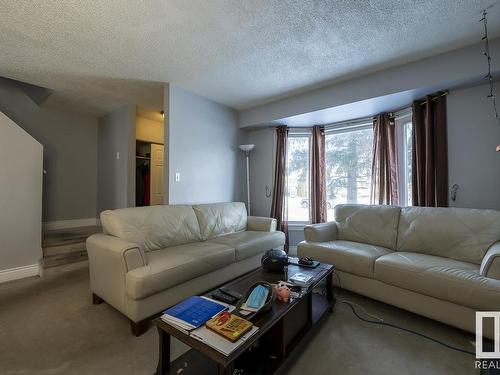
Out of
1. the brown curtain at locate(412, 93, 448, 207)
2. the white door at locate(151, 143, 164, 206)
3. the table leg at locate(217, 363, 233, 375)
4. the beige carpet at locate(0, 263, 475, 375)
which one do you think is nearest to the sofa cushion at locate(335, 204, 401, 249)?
the brown curtain at locate(412, 93, 448, 207)

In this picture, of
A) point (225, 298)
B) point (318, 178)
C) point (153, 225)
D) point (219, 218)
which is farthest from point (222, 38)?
point (318, 178)

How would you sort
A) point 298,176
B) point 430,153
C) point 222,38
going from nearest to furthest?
point 222,38 < point 430,153 < point 298,176

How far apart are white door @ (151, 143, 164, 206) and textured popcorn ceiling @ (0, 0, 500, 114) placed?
1.82 meters

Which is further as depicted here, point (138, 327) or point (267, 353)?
point (138, 327)

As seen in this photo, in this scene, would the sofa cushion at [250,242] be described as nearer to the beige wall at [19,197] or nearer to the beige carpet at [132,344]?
the beige carpet at [132,344]

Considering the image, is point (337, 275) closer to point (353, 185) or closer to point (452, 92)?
point (353, 185)

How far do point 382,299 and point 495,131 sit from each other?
6.74 ft

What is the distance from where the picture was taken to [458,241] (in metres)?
2.11

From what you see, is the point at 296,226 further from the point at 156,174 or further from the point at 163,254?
the point at 156,174

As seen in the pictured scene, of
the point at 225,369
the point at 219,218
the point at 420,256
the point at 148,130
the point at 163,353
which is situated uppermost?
the point at 148,130

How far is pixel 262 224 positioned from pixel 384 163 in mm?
1884

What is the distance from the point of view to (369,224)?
2705 millimetres

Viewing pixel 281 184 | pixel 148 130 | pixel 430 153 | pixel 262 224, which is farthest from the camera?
pixel 148 130

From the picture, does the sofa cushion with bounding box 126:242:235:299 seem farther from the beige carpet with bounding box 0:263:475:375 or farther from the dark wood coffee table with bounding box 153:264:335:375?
the dark wood coffee table with bounding box 153:264:335:375
